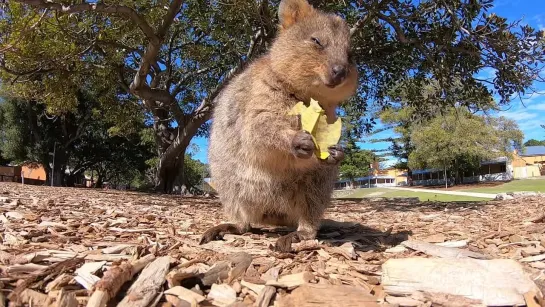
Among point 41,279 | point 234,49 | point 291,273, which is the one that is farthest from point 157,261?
point 234,49

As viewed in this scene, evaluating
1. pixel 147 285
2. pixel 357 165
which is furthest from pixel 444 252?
pixel 357 165

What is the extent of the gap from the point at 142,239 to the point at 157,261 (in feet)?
3.29

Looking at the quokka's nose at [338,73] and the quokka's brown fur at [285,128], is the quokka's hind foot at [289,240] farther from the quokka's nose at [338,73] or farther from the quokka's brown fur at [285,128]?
the quokka's nose at [338,73]

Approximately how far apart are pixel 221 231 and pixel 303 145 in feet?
4.16

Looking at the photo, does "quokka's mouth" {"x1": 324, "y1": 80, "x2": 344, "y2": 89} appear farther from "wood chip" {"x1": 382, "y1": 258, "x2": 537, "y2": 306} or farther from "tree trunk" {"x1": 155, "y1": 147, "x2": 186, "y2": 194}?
"tree trunk" {"x1": 155, "y1": 147, "x2": 186, "y2": 194}

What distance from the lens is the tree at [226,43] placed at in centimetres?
802

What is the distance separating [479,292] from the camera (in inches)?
89.3

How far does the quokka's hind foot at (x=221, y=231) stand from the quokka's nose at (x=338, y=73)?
66.6 inches

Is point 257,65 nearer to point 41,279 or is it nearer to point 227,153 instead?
point 227,153

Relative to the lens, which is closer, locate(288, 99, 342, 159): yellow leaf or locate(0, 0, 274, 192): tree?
locate(288, 99, 342, 159): yellow leaf

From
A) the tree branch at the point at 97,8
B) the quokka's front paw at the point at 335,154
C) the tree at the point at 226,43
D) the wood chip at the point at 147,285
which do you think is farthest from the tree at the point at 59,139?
the wood chip at the point at 147,285

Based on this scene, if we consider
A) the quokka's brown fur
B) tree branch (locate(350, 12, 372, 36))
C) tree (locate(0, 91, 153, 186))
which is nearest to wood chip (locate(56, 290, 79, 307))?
the quokka's brown fur

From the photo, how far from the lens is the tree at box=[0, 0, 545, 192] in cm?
802

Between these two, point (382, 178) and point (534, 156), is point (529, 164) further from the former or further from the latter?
point (382, 178)
